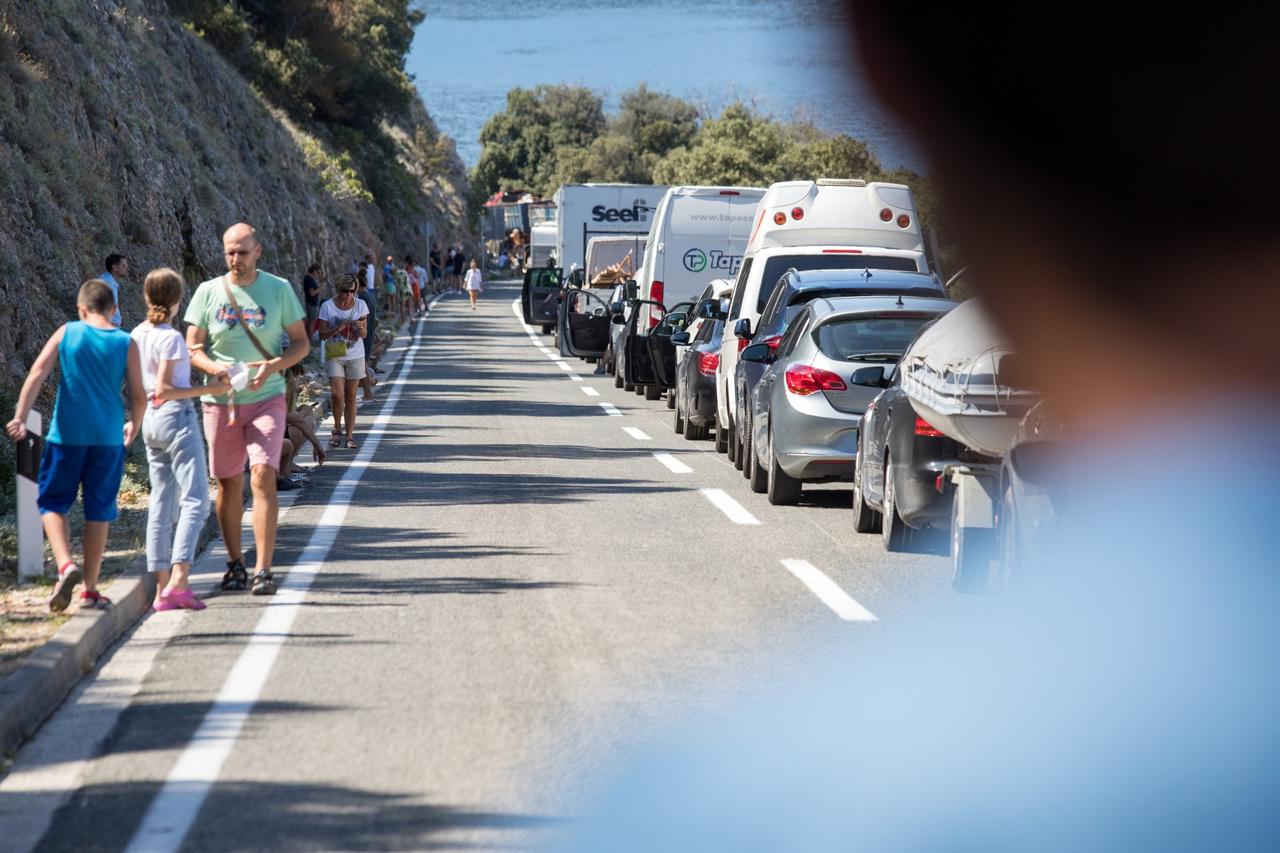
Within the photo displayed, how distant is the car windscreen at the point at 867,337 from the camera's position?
13258mm

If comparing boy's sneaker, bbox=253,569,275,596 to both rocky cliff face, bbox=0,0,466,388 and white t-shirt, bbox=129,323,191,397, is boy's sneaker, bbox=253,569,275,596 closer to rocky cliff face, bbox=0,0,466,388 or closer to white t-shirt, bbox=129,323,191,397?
white t-shirt, bbox=129,323,191,397

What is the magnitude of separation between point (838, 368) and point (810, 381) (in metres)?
0.23

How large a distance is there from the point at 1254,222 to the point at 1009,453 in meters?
3.31

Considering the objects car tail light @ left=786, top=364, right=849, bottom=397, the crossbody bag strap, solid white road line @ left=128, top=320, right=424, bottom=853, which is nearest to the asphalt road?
solid white road line @ left=128, top=320, right=424, bottom=853

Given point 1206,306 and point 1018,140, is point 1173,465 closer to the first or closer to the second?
point 1206,306

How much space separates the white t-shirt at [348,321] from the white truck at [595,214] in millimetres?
23925

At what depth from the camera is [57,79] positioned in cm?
2759

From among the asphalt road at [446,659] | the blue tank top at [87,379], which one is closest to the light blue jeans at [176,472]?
the blue tank top at [87,379]

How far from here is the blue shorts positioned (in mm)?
9078

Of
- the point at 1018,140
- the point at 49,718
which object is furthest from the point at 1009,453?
the point at 49,718

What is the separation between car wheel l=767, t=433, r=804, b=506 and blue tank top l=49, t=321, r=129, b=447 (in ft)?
19.4

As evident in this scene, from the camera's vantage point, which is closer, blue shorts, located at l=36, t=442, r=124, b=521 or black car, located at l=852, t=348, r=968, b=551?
blue shorts, located at l=36, t=442, r=124, b=521

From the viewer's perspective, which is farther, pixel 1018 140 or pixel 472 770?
pixel 472 770

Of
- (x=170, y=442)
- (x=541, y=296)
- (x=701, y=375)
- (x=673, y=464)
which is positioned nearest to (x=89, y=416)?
(x=170, y=442)
